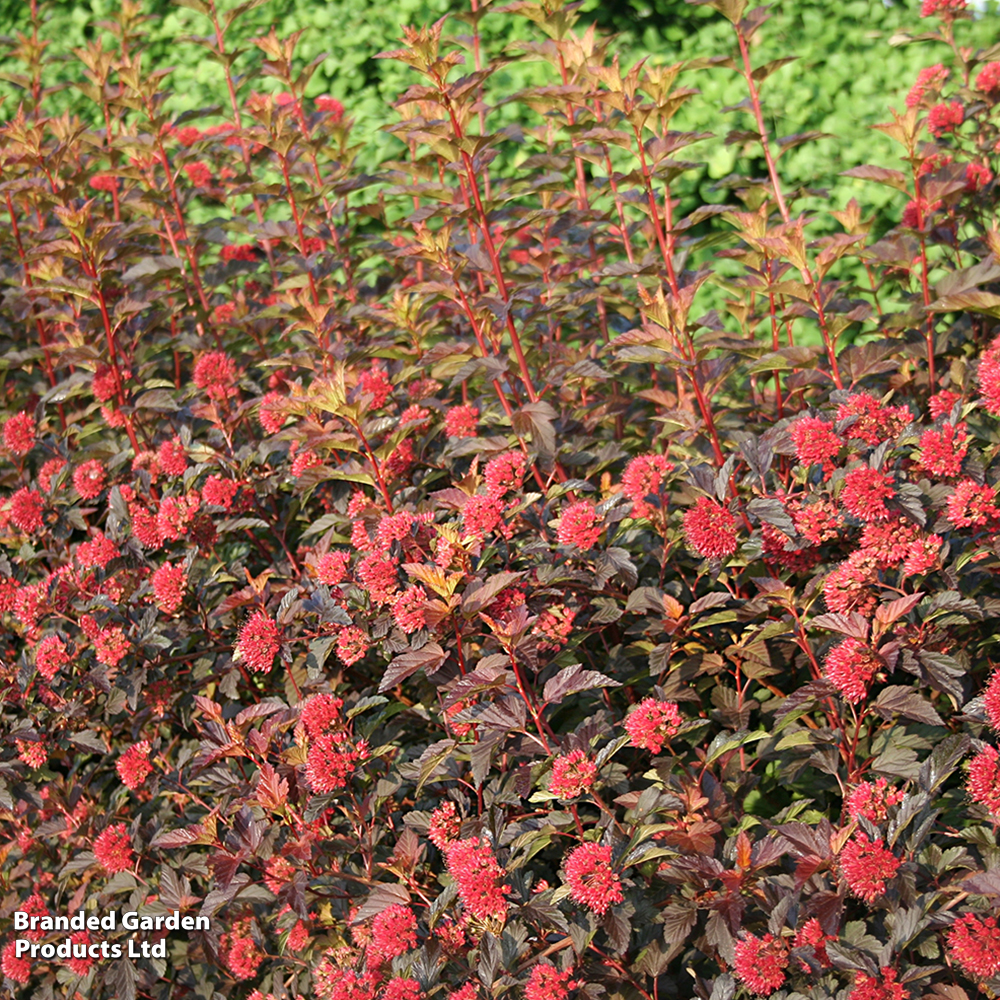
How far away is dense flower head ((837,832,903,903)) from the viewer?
4.73ft

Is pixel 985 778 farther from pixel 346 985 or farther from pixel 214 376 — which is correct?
pixel 214 376

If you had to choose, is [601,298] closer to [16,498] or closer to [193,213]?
[16,498]

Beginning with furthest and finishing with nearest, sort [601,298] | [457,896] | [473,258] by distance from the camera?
[601,298]
[473,258]
[457,896]

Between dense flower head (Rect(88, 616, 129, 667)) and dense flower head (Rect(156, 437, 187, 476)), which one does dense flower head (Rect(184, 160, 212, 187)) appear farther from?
dense flower head (Rect(88, 616, 129, 667))

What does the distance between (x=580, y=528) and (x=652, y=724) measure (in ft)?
1.33

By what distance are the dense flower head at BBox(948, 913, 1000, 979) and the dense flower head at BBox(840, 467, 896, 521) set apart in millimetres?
665

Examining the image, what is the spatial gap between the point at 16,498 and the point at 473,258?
125cm

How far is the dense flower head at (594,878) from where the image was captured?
1.53 m

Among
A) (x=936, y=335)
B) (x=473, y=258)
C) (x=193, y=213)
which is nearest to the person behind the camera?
(x=473, y=258)

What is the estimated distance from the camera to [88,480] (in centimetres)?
245

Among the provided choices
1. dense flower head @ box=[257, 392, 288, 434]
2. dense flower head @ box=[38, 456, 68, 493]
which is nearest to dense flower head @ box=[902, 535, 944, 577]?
dense flower head @ box=[257, 392, 288, 434]

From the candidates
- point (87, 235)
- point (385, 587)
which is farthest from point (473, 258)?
point (87, 235)

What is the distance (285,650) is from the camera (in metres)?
1.96

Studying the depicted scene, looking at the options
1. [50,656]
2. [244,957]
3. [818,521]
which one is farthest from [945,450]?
[50,656]
